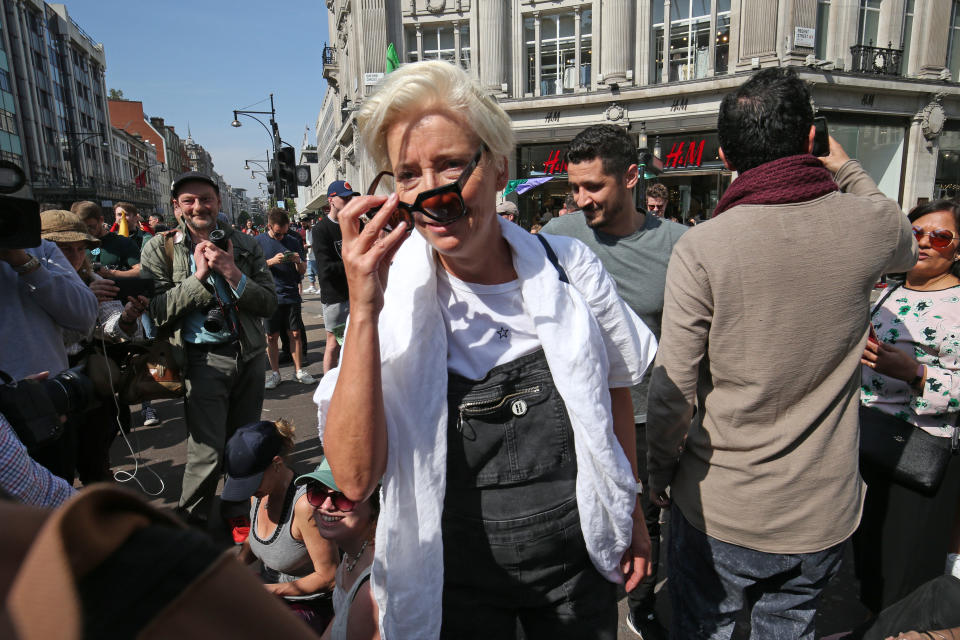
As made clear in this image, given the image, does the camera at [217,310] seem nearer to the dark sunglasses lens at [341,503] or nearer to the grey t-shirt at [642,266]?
the dark sunglasses lens at [341,503]

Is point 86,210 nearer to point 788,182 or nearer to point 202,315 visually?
point 202,315

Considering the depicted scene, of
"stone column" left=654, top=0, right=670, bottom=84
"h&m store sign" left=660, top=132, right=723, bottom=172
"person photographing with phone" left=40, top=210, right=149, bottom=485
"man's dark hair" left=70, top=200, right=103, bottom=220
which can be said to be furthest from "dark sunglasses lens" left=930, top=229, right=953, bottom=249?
"stone column" left=654, top=0, right=670, bottom=84

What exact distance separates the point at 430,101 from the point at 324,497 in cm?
169

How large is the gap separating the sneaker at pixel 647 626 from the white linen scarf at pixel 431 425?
1.34 m

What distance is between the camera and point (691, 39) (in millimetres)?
19281

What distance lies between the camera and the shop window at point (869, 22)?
1855cm

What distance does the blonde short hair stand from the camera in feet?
4.48

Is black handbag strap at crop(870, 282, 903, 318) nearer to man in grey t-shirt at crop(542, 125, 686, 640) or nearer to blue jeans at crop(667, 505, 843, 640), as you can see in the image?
man in grey t-shirt at crop(542, 125, 686, 640)

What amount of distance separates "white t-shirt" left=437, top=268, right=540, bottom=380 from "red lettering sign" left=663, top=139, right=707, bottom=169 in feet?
67.1

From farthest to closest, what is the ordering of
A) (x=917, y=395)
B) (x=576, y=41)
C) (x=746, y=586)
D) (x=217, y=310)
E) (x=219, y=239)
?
1. (x=576, y=41)
2. (x=217, y=310)
3. (x=219, y=239)
4. (x=917, y=395)
5. (x=746, y=586)

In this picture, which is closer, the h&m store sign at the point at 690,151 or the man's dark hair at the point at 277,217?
the man's dark hair at the point at 277,217

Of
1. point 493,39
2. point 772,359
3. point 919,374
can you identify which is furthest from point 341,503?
point 493,39

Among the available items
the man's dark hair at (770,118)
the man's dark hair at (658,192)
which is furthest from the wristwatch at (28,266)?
the man's dark hair at (658,192)

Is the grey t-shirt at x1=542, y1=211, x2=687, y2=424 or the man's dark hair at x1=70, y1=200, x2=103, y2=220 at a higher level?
the man's dark hair at x1=70, y1=200, x2=103, y2=220
